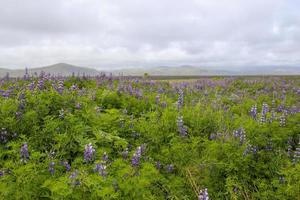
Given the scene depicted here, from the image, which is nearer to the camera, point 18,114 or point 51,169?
point 51,169

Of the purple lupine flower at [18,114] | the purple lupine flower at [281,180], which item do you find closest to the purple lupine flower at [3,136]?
the purple lupine flower at [18,114]

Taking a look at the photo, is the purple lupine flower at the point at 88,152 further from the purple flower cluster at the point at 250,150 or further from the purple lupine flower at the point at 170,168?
the purple flower cluster at the point at 250,150

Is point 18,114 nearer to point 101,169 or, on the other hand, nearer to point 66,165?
point 66,165

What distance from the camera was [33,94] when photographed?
6.33 meters

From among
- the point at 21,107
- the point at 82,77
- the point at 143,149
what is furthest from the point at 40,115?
the point at 82,77

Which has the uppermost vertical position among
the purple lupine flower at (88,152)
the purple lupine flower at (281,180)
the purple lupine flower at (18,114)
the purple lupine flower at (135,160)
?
the purple lupine flower at (18,114)

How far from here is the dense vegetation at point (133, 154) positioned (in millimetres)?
3865

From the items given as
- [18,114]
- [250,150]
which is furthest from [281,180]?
[18,114]

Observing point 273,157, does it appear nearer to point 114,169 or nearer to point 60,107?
point 114,169

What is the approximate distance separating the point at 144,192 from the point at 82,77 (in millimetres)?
7981

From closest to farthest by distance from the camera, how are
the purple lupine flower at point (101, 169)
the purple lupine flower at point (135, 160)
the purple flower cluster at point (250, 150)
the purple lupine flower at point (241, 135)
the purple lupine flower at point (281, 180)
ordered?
the purple lupine flower at point (101, 169) < the purple lupine flower at point (135, 160) < the purple lupine flower at point (281, 180) < the purple flower cluster at point (250, 150) < the purple lupine flower at point (241, 135)

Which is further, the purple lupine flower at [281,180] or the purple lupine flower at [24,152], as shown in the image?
the purple lupine flower at [281,180]

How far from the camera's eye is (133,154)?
181 inches

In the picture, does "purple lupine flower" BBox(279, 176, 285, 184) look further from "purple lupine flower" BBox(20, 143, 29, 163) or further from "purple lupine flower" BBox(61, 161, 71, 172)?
"purple lupine flower" BBox(20, 143, 29, 163)
